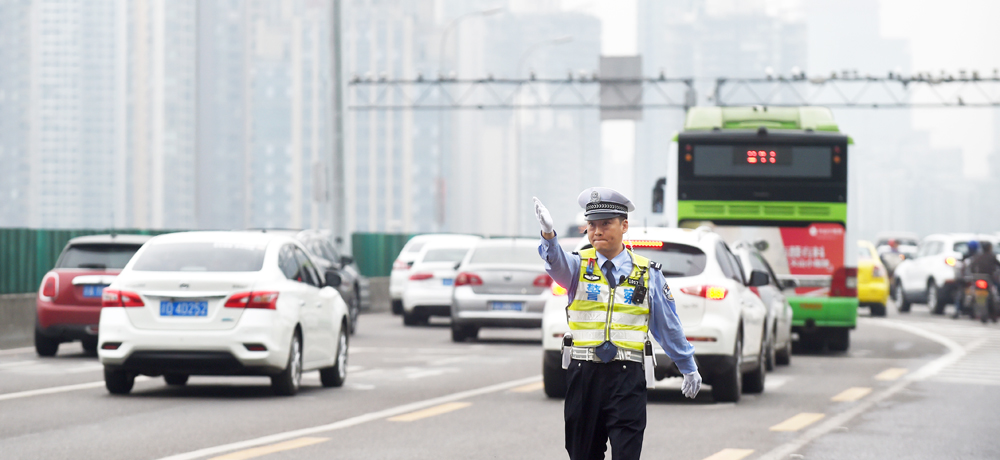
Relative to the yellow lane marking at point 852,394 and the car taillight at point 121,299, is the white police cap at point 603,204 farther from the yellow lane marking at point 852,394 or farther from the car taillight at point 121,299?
the yellow lane marking at point 852,394

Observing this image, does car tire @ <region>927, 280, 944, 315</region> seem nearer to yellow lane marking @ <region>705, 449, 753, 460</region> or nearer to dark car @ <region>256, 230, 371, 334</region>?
dark car @ <region>256, 230, 371, 334</region>

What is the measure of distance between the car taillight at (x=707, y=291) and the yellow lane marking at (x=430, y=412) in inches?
84.0

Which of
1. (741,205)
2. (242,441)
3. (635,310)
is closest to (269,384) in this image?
(242,441)

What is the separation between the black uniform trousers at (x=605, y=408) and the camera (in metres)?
5.84

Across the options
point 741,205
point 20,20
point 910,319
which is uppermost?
point 20,20

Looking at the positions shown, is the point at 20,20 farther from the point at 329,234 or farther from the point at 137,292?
the point at 137,292

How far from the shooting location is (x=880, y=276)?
31469 millimetres

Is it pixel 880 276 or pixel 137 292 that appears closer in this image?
pixel 137 292

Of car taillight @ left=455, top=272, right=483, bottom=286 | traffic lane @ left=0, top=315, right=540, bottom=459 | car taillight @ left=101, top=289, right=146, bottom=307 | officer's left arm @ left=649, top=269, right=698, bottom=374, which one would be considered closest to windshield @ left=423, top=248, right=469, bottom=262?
car taillight @ left=455, top=272, right=483, bottom=286

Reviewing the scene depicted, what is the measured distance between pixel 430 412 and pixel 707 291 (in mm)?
2741

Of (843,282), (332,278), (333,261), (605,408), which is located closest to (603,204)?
(605,408)

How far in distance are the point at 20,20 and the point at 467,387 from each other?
15105 centimetres

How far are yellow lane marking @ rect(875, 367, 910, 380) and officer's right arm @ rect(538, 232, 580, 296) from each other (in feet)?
37.5

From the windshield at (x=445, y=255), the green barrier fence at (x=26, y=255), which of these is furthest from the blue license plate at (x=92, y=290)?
the windshield at (x=445, y=255)
